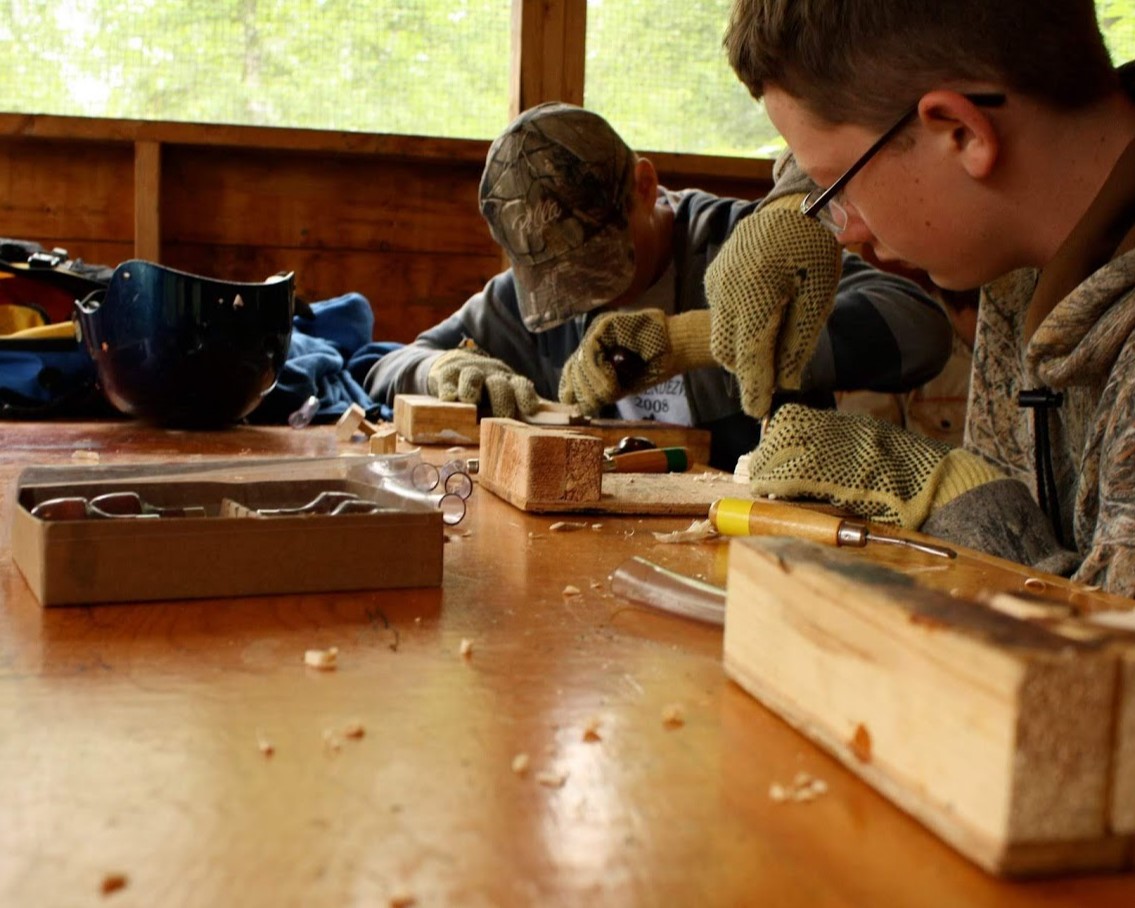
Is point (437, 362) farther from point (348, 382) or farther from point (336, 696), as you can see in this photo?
point (336, 696)

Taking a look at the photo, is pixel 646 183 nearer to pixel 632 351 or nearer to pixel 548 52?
pixel 632 351

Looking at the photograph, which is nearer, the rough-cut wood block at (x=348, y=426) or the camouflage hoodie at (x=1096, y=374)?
the camouflage hoodie at (x=1096, y=374)

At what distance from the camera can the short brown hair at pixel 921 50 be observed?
110 cm

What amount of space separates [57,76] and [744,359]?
2.67 metres

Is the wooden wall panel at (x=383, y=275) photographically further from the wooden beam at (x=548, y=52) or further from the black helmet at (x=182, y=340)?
the black helmet at (x=182, y=340)

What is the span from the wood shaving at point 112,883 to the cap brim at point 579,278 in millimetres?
1977

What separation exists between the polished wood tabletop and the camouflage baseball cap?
1547mm

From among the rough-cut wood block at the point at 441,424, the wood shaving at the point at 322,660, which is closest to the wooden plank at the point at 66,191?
the rough-cut wood block at the point at 441,424

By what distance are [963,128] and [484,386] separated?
119 cm

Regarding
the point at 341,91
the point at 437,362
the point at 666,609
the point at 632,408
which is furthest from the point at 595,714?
the point at 341,91

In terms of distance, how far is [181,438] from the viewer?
2.02 metres

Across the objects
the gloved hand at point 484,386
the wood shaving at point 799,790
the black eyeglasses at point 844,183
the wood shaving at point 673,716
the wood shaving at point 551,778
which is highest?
the black eyeglasses at point 844,183

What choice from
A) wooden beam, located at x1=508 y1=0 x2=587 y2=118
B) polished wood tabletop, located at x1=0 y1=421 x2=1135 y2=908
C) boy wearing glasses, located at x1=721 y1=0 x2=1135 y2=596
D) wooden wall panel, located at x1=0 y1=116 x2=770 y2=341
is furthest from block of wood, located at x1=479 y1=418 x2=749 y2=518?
wooden wall panel, located at x1=0 y1=116 x2=770 y2=341

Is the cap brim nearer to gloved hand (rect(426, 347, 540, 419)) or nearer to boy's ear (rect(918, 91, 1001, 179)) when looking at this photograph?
gloved hand (rect(426, 347, 540, 419))
